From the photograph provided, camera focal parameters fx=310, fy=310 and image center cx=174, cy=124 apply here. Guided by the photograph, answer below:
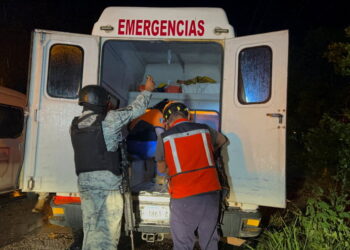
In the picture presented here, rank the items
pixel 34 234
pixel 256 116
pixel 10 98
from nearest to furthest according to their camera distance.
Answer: pixel 256 116 < pixel 34 234 < pixel 10 98

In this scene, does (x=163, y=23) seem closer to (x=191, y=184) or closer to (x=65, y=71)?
(x=65, y=71)

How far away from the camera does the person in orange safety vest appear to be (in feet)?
9.14

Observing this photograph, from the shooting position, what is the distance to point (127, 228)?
10.5 feet

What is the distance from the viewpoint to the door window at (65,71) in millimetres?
3491

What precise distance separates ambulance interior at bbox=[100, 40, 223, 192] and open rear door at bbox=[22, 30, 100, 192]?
2.99ft

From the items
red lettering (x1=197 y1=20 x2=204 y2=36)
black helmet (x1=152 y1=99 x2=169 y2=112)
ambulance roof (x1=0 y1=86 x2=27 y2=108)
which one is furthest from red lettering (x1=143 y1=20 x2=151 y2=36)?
ambulance roof (x1=0 y1=86 x2=27 y2=108)

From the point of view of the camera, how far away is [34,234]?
476cm

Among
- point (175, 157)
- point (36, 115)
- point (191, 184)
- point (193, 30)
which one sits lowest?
point (191, 184)

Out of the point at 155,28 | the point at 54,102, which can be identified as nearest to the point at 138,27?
the point at 155,28

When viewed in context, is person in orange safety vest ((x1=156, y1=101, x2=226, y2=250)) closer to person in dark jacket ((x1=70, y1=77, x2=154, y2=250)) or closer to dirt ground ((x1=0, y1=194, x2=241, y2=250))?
person in dark jacket ((x1=70, y1=77, x2=154, y2=250))

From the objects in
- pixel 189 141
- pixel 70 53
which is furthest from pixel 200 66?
pixel 189 141

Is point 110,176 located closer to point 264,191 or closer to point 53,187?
point 53,187

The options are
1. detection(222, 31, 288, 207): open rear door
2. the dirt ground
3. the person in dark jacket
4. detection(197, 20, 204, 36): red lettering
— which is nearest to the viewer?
the person in dark jacket

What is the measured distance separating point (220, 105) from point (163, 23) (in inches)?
45.4
